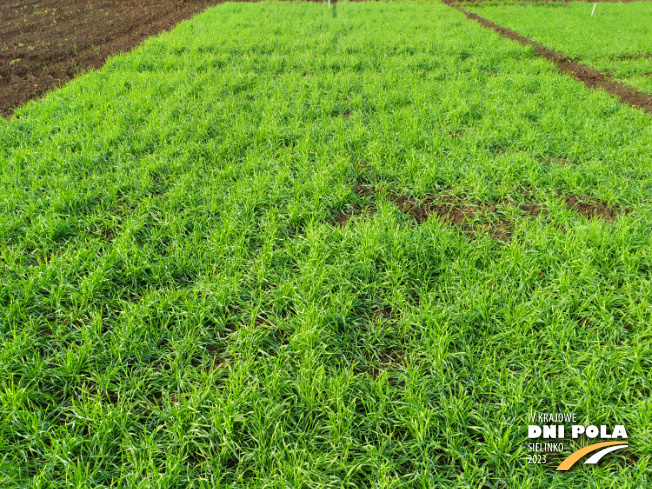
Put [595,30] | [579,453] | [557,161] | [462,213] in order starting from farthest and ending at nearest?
[595,30]
[557,161]
[462,213]
[579,453]

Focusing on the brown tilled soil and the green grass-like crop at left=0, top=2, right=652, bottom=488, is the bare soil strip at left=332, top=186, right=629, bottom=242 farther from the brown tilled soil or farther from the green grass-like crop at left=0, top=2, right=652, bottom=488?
the brown tilled soil

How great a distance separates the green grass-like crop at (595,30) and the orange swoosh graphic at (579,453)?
8127 millimetres

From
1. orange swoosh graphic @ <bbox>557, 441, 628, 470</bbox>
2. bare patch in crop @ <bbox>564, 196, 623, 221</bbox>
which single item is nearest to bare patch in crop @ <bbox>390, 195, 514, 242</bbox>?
bare patch in crop @ <bbox>564, 196, 623, 221</bbox>

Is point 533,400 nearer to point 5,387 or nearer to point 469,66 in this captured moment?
point 5,387

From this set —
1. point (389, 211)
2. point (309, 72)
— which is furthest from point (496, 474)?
point (309, 72)

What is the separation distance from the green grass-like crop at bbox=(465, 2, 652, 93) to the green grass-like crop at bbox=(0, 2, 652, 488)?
427 centimetres

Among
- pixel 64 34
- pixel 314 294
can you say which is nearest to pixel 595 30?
pixel 314 294

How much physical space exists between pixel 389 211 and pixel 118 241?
2621 mm

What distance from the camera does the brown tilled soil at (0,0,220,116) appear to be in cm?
748

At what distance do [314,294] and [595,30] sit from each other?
50.1 ft

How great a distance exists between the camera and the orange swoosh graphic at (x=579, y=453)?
194 centimetres

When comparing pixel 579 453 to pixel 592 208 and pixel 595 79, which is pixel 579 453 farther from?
pixel 595 79

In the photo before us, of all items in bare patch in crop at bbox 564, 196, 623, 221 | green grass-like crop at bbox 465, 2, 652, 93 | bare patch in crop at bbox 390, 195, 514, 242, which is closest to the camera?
bare patch in crop at bbox 390, 195, 514, 242

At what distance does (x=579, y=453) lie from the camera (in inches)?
78.2
